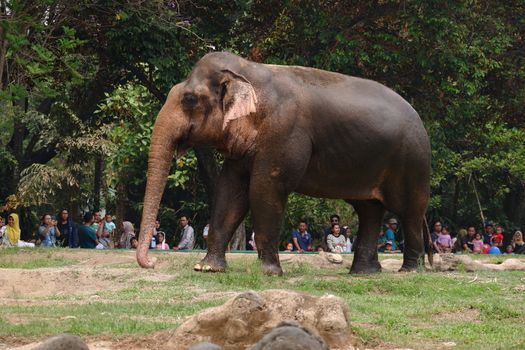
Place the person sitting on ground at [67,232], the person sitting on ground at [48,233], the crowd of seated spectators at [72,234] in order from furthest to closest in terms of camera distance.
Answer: the person sitting on ground at [67,232], the person sitting on ground at [48,233], the crowd of seated spectators at [72,234]

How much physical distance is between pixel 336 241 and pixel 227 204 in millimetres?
7388

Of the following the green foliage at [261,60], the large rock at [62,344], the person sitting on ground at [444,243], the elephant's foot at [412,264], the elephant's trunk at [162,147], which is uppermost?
the green foliage at [261,60]

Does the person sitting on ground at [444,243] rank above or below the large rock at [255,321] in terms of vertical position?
above

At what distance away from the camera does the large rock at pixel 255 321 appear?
851 cm

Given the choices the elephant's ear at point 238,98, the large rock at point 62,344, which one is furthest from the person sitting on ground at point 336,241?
the large rock at point 62,344

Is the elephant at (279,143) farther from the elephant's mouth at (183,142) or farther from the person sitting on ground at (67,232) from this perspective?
the person sitting on ground at (67,232)

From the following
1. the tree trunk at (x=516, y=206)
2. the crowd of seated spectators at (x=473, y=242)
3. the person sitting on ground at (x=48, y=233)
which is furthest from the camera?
the tree trunk at (x=516, y=206)

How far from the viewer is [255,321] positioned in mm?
8555

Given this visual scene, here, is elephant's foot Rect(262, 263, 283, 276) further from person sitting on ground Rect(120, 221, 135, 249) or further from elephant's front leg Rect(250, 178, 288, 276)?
person sitting on ground Rect(120, 221, 135, 249)

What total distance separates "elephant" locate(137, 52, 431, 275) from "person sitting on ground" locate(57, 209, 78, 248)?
7894 mm

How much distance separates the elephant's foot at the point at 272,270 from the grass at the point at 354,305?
0.13 meters

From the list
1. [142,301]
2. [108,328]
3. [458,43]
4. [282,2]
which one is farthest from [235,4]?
[108,328]

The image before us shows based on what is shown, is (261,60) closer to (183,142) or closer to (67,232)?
(67,232)

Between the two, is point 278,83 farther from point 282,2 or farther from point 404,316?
point 282,2
